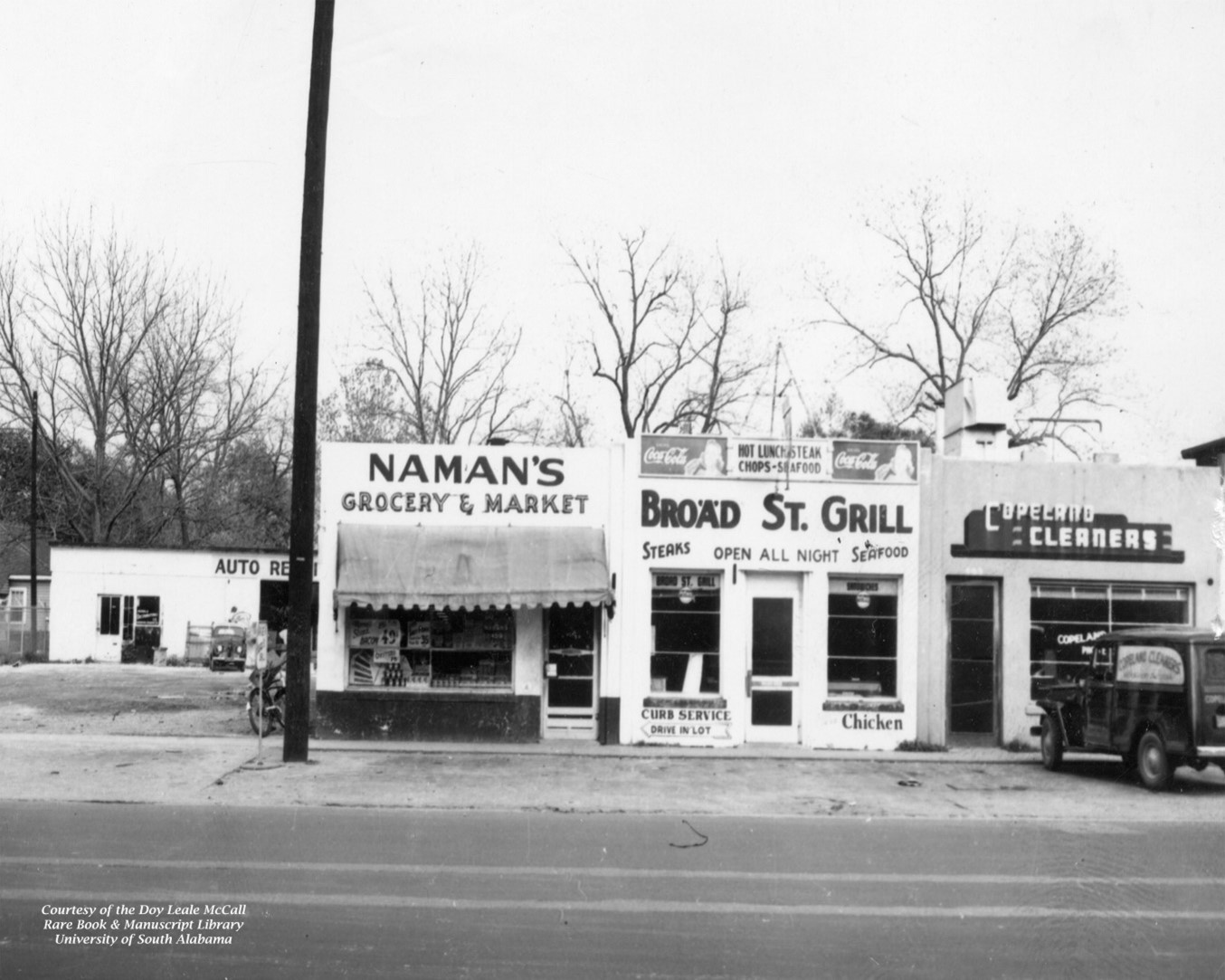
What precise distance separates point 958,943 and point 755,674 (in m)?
9.73

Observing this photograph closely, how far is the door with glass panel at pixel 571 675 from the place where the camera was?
16.8 metres

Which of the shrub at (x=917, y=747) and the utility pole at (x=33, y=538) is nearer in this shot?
the shrub at (x=917, y=747)

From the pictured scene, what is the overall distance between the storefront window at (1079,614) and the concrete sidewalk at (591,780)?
155 centimetres

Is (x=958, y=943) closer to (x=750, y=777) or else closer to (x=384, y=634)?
(x=750, y=777)

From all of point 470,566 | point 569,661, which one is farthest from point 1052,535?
point 470,566

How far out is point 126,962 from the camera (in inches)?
249

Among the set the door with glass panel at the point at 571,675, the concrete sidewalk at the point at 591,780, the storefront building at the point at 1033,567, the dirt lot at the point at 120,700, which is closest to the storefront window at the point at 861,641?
the storefront building at the point at 1033,567

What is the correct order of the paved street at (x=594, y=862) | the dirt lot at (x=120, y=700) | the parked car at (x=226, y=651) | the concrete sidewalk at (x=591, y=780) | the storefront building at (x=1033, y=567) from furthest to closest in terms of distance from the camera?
the parked car at (x=226, y=651) < the dirt lot at (x=120, y=700) < the storefront building at (x=1033, y=567) < the concrete sidewalk at (x=591, y=780) < the paved street at (x=594, y=862)

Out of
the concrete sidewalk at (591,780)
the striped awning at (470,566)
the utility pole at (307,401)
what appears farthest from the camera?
the striped awning at (470,566)

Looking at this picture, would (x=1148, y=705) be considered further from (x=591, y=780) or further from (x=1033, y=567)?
(x=591, y=780)

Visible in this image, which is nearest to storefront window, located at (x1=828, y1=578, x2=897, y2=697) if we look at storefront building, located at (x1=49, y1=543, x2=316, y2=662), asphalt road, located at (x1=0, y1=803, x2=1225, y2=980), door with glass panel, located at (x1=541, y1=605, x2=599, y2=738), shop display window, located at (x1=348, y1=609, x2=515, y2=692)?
door with glass panel, located at (x1=541, y1=605, x2=599, y2=738)

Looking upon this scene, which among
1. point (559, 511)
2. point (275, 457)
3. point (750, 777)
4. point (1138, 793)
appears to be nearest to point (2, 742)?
point (559, 511)

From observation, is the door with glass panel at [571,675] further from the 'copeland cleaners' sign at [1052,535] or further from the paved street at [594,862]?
the 'copeland cleaners' sign at [1052,535]

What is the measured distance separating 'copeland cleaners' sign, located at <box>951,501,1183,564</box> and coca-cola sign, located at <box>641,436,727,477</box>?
391 centimetres
